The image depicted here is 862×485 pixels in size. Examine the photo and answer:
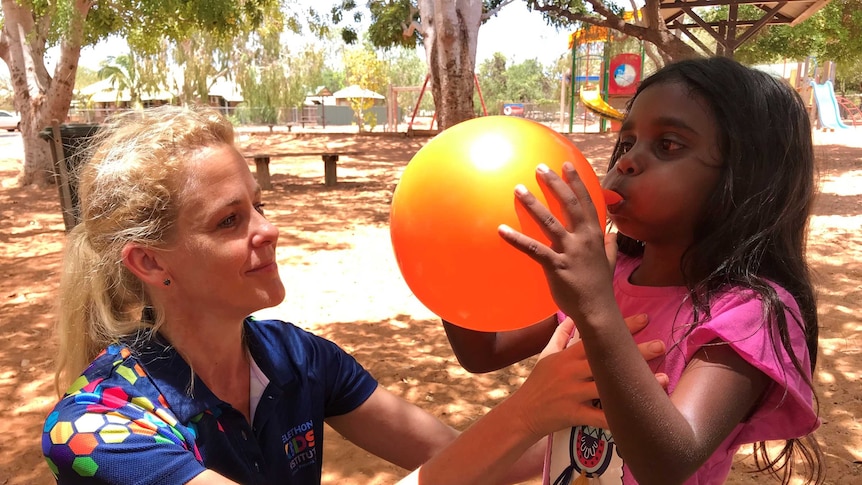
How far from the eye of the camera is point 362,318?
5434mm

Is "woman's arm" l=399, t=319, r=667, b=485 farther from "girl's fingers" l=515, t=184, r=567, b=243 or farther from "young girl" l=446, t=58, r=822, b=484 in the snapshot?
"girl's fingers" l=515, t=184, r=567, b=243

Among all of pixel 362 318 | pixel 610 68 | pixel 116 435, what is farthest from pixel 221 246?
pixel 610 68

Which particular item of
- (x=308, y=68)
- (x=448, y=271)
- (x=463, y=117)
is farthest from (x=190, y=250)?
(x=308, y=68)

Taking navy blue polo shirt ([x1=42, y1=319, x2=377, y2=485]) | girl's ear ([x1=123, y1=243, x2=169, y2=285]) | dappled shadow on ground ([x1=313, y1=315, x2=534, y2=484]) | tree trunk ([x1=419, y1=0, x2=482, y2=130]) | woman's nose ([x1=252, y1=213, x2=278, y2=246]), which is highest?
tree trunk ([x1=419, y1=0, x2=482, y2=130])

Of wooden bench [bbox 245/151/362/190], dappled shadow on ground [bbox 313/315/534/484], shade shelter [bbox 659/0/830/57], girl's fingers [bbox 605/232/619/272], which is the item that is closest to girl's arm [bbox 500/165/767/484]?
girl's fingers [bbox 605/232/619/272]

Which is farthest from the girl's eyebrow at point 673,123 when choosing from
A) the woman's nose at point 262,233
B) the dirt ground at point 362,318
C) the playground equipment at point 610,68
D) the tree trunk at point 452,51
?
the playground equipment at point 610,68

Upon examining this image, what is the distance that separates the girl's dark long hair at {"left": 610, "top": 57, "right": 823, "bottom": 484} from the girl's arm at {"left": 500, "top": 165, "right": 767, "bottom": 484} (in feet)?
0.95

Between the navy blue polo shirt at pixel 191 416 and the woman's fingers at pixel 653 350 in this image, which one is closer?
the woman's fingers at pixel 653 350

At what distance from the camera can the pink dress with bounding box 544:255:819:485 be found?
1157mm

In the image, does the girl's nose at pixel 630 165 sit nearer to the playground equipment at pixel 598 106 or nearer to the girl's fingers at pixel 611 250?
the girl's fingers at pixel 611 250

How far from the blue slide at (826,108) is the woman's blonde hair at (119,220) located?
26503 mm

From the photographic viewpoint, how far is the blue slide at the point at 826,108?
75.8 ft

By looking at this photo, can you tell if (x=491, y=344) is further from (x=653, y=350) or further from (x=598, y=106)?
(x=598, y=106)

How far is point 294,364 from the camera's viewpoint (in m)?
1.75
